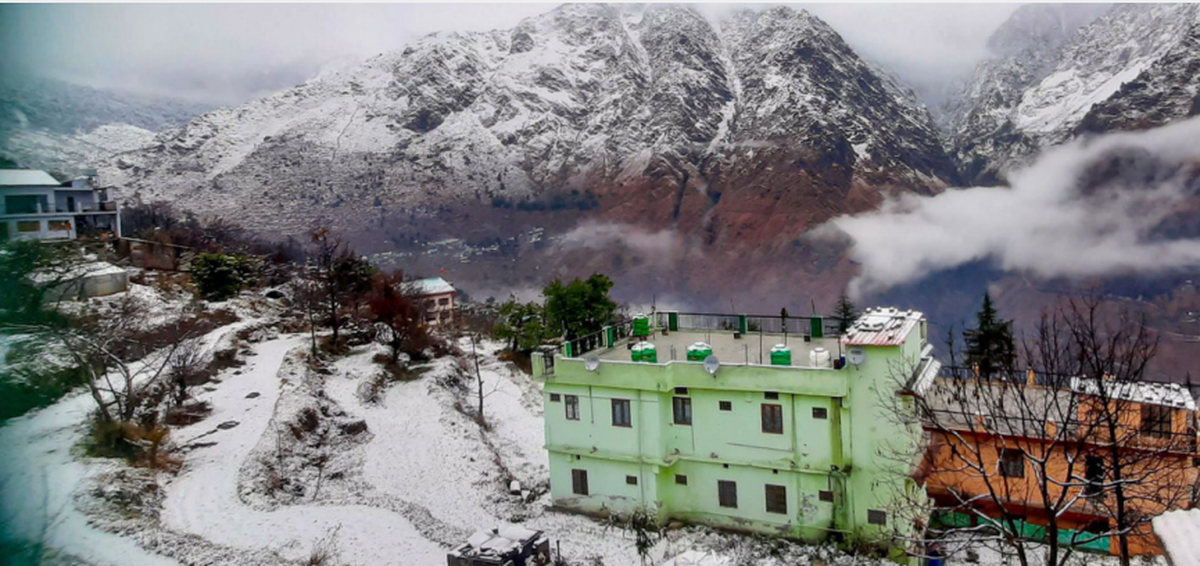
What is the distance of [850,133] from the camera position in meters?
93.5

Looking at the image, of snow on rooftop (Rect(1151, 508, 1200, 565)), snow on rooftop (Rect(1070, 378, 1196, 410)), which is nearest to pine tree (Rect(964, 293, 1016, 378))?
snow on rooftop (Rect(1070, 378, 1196, 410))

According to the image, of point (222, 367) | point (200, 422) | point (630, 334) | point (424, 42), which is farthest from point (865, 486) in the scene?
point (424, 42)

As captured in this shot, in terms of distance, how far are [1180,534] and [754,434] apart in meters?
12.9

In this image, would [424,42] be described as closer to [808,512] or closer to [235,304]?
[235,304]

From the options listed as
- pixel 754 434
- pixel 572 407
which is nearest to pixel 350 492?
pixel 572 407

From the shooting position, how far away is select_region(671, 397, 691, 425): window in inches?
682

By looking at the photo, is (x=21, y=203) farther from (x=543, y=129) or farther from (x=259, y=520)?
(x=543, y=129)

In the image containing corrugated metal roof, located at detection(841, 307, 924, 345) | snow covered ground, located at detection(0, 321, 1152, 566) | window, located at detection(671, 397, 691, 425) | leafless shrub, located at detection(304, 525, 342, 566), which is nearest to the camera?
snow covered ground, located at detection(0, 321, 1152, 566)

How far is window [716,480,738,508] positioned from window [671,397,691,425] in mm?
1716

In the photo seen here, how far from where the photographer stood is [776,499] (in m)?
16.7

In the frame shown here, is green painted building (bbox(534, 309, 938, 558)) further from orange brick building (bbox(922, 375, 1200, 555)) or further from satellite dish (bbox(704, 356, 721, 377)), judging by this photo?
orange brick building (bbox(922, 375, 1200, 555))

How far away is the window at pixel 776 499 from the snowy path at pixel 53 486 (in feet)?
42.2

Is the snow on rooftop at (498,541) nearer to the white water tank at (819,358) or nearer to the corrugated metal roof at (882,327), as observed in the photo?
the white water tank at (819,358)

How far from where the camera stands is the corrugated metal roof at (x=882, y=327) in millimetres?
15289
